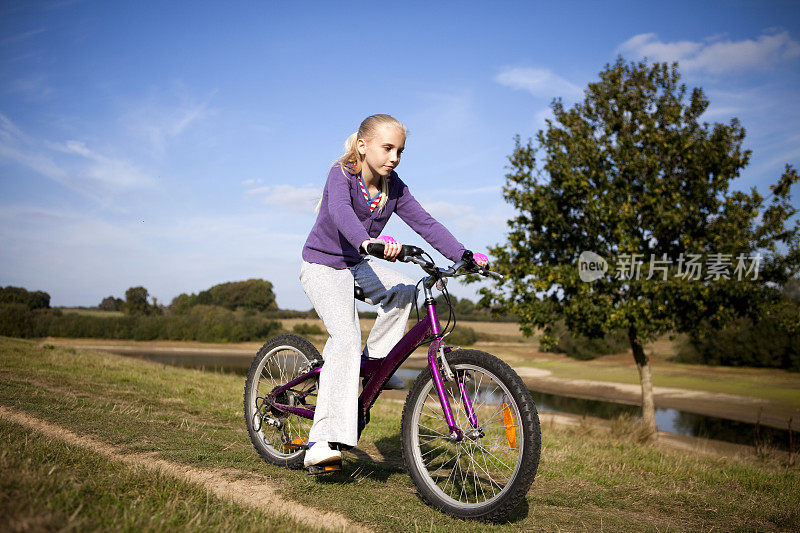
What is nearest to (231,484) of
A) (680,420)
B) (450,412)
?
(450,412)

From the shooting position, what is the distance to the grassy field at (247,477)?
7.52 feet

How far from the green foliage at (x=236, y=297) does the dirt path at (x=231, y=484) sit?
193ft

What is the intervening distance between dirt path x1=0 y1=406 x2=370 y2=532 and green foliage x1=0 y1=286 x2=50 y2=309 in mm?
45939

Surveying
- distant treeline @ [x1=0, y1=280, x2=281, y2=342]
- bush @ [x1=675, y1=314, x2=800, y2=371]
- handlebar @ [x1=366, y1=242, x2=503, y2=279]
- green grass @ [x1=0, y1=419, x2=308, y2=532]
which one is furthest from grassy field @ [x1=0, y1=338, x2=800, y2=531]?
distant treeline @ [x1=0, y1=280, x2=281, y2=342]

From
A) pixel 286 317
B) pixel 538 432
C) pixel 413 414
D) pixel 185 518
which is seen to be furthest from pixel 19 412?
pixel 286 317

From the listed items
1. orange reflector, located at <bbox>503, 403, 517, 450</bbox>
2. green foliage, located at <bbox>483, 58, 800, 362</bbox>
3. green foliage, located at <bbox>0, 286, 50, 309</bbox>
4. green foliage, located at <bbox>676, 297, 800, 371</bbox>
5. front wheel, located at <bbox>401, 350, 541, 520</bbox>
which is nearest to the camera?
front wheel, located at <bbox>401, 350, 541, 520</bbox>

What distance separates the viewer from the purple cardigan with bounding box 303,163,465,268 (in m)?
3.68

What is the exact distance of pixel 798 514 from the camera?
3.83 meters

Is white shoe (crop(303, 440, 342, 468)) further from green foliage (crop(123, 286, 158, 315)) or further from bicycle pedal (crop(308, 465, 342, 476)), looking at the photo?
green foliage (crop(123, 286, 158, 315))

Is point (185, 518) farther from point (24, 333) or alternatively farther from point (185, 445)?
point (24, 333)

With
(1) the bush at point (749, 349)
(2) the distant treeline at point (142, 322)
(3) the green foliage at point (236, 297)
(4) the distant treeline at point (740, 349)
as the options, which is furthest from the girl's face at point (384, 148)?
(3) the green foliage at point (236, 297)

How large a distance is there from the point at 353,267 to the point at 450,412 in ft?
4.56

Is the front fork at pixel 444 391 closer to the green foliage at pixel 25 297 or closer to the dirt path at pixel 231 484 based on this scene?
the dirt path at pixel 231 484

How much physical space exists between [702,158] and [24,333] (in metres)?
46.4
